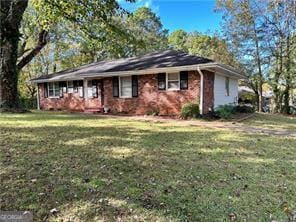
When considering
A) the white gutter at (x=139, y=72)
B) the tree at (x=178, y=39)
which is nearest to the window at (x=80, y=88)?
the white gutter at (x=139, y=72)

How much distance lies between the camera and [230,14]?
2392cm

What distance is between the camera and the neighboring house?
14523 mm

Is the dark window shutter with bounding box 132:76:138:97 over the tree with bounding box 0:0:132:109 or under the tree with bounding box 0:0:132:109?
under

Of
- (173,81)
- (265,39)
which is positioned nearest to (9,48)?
(173,81)

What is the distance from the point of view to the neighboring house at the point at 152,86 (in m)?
14.5

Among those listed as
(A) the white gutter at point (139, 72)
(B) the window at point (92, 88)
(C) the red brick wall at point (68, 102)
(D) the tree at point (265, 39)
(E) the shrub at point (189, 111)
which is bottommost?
(E) the shrub at point (189, 111)

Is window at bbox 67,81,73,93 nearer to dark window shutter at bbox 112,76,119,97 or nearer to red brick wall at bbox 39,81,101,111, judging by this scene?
red brick wall at bbox 39,81,101,111

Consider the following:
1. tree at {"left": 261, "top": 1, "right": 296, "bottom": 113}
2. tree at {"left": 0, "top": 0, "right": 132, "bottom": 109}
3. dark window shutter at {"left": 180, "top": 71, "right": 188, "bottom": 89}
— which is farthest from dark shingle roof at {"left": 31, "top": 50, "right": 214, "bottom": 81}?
tree at {"left": 261, "top": 1, "right": 296, "bottom": 113}

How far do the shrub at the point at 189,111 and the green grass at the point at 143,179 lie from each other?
6457 mm

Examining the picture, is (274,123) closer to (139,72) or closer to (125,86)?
(139,72)

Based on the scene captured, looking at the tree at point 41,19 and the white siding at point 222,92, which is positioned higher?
the tree at point 41,19

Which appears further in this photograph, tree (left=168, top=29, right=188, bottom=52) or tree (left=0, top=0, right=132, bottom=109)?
tree (left=168, top=29, right=188, bottom=52)

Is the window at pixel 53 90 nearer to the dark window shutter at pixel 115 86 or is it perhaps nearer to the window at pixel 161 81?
the dark window shutter at pixel 115 86

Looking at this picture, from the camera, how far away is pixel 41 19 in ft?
34.4
